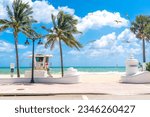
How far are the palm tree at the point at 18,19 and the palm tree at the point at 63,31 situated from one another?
2.35 m

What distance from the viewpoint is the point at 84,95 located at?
73.9 ft

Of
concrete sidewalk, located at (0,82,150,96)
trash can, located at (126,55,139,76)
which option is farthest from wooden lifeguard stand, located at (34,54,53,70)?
concrete sidewalk, located at (0,82,150,96)

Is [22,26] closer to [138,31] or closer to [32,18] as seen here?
[32,18]

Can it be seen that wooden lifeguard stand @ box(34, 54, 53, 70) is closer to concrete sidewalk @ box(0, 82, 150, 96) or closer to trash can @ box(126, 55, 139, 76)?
trash can @ box(126, 55, 139, 76)

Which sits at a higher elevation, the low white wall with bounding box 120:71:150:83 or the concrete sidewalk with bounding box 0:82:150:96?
the low white wall with bounding box 120:71:150:83

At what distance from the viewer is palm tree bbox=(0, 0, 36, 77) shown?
38.4m

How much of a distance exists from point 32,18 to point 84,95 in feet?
64.2

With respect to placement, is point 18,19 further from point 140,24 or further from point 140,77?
point 140,24

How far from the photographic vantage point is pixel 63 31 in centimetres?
3822

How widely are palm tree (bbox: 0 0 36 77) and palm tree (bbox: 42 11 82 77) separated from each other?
2.35 meters

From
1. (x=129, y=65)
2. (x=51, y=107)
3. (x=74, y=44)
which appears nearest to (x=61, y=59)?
(x=74, y=44)

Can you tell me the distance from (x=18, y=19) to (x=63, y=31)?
528 centimetres

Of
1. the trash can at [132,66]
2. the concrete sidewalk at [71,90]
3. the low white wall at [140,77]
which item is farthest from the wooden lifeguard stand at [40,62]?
the concrete sidewalk at [71,90]

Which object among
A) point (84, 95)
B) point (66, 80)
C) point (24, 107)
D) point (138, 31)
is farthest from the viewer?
point (138, 31)
